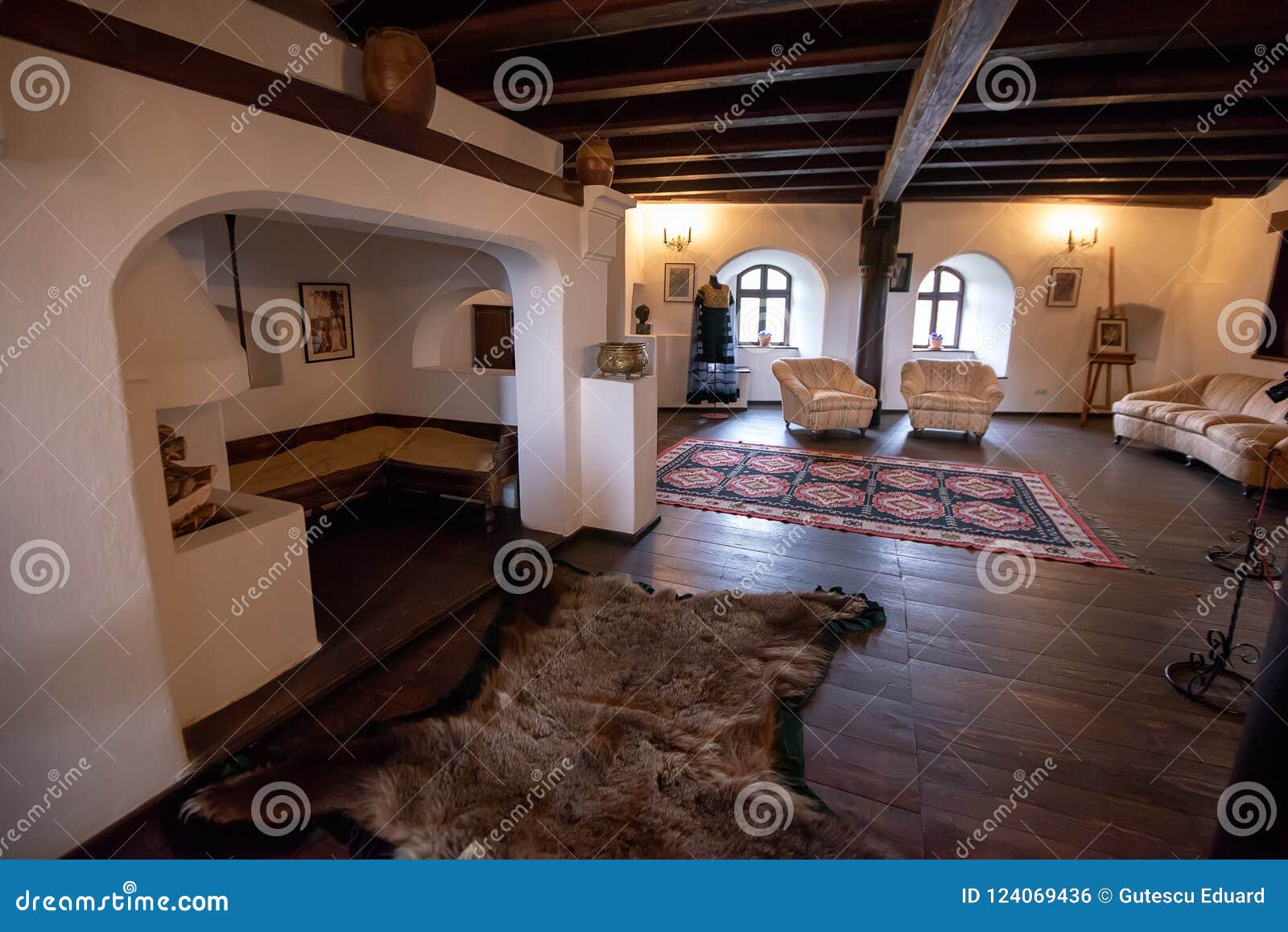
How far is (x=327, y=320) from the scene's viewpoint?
515cm

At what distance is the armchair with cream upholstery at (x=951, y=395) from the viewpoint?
7.45 meters

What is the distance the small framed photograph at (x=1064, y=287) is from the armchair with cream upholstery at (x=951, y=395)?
6.72 ft

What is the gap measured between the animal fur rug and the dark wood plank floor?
0.53 ft

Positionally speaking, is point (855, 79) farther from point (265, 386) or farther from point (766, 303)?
point (766, 303)

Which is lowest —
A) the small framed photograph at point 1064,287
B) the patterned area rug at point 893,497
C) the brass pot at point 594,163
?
the patterned area rug at point 893,497

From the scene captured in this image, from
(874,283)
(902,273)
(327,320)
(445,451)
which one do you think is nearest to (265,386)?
(327,320)

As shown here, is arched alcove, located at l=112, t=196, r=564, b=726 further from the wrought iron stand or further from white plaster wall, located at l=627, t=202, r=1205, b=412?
white plaster wall, located at l=627, t=202, r=1205, b=412

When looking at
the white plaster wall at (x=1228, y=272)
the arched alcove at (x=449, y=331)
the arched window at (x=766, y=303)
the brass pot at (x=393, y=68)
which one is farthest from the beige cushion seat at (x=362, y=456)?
the white plaster wall at (x=1228, y=272)

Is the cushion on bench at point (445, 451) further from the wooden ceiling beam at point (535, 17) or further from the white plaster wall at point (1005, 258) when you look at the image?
the white plaster wall at point (1005, 258)

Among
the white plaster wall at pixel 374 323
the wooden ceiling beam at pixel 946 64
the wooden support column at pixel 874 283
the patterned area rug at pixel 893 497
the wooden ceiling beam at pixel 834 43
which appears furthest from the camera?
the wooden support column at pixel 874 283

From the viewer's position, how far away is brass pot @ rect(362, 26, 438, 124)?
256 centimetres

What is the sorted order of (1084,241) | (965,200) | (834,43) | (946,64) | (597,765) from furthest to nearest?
1. (1084,241)
2. (965,200)
3. (834,43)
4. (946,64)
5. (597,765)

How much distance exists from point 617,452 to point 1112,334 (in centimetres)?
808

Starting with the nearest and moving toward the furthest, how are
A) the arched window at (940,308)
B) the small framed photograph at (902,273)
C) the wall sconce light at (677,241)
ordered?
the small framed photograph at (902,273), the wall sconce light at (677,241), the arched window at (940,308)
